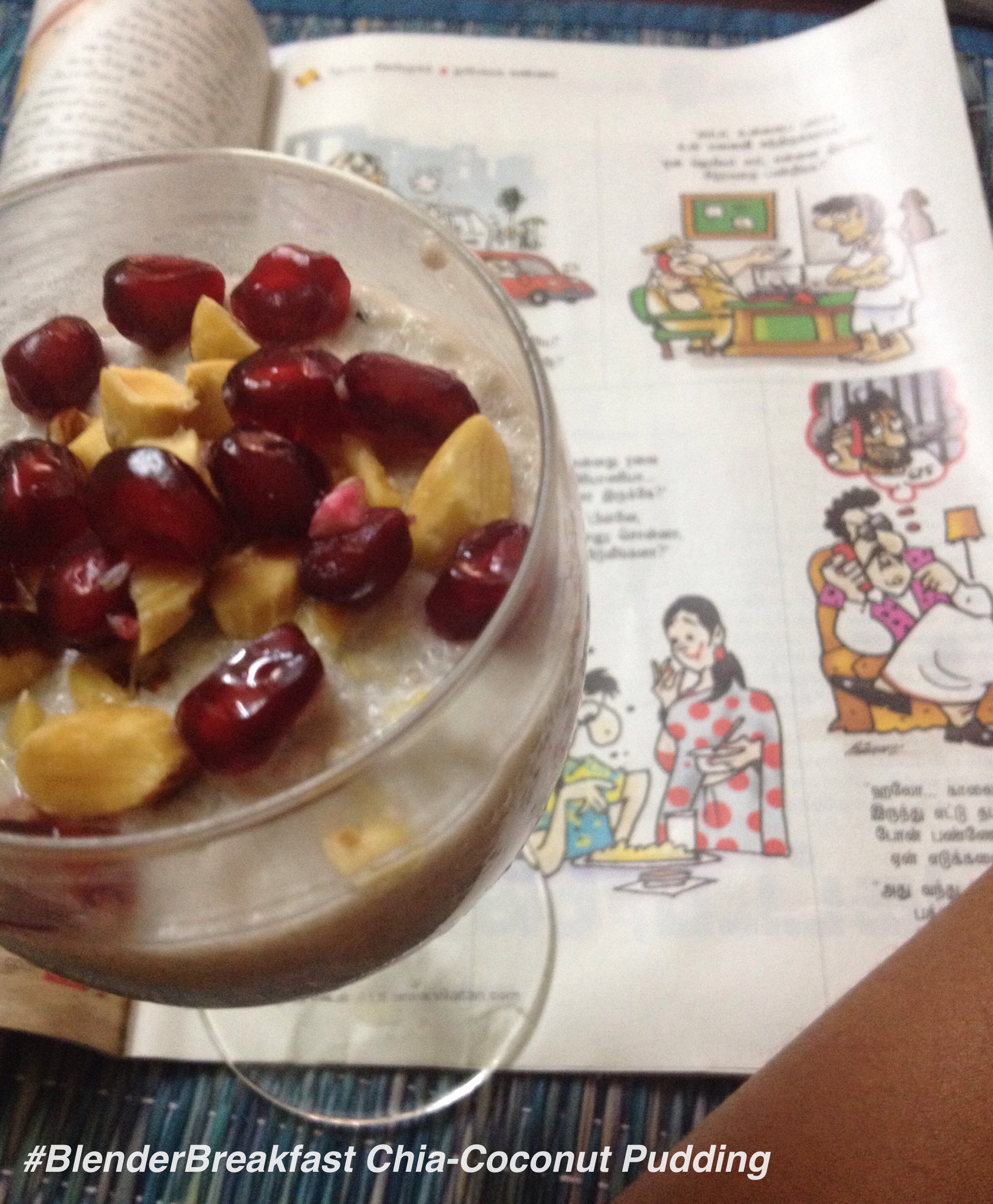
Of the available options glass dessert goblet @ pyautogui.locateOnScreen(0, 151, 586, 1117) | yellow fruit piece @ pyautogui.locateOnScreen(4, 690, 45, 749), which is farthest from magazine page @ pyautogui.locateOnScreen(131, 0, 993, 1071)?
yellow fruit piece @ pyautogui.locateOnScreen(4, 690, 45, 749)

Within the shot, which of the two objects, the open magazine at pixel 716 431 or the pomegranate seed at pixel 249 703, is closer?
the pomegranate seed at pixel 249 703

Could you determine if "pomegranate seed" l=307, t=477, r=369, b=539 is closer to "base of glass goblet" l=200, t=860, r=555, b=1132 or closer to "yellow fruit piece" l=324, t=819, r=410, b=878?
"yellow fruit piece" l=324, t=819, r=410, b=878

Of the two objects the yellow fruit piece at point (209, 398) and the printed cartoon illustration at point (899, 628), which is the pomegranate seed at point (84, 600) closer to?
the yellow fruit piece at point (209, 398)

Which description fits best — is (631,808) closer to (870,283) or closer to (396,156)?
(870,283)

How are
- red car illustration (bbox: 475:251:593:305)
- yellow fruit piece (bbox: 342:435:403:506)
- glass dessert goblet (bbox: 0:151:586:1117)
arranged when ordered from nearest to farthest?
glass dessert goblet (bbox: 0:151:586:1117), yellow fruit piece (bbox: 342:435:403:506), red car illustration (bbox: 475:251:593:305)

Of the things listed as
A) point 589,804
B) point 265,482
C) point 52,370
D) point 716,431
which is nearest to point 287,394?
point 265,482

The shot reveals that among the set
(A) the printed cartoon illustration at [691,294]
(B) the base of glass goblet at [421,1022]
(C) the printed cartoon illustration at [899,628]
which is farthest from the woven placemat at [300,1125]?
(A) the printed cartoon illustration at [691,294]
